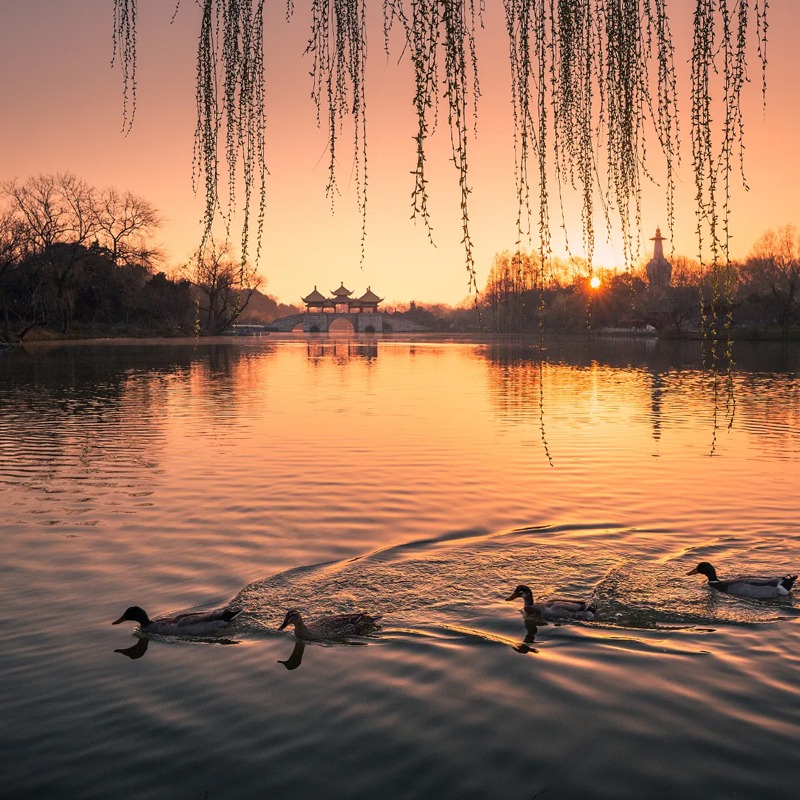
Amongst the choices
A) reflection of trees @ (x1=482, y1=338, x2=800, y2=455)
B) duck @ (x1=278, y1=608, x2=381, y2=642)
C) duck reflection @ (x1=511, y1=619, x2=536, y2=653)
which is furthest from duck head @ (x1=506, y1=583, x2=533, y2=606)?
reflection of trees @ (x1=482, y1=338, x2=800, y2=455)

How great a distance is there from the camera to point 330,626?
10906mm

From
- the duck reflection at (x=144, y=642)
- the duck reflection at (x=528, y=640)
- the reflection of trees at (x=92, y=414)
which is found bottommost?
the duck reflection at (x=528, y=640)

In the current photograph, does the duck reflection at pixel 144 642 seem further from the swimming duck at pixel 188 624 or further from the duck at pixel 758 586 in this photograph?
the duck at pixel 758 586

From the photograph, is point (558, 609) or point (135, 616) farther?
point (558, 609)

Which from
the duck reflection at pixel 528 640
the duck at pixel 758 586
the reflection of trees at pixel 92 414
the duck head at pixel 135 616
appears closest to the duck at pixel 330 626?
the duck head at pixel 135 616

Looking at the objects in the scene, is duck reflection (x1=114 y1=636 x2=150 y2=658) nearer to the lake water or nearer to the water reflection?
the lake water

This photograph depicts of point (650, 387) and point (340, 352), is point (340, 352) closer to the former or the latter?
point (340, 352)

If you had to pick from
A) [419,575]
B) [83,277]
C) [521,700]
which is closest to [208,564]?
[419,575]

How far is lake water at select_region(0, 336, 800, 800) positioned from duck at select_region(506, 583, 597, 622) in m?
0.18

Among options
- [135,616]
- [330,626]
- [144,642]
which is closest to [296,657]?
[330,626]

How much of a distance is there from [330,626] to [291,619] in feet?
1.89

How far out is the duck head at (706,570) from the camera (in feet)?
42.1

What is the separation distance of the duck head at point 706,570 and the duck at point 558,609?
228 cm

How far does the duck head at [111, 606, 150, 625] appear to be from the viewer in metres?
10.9
